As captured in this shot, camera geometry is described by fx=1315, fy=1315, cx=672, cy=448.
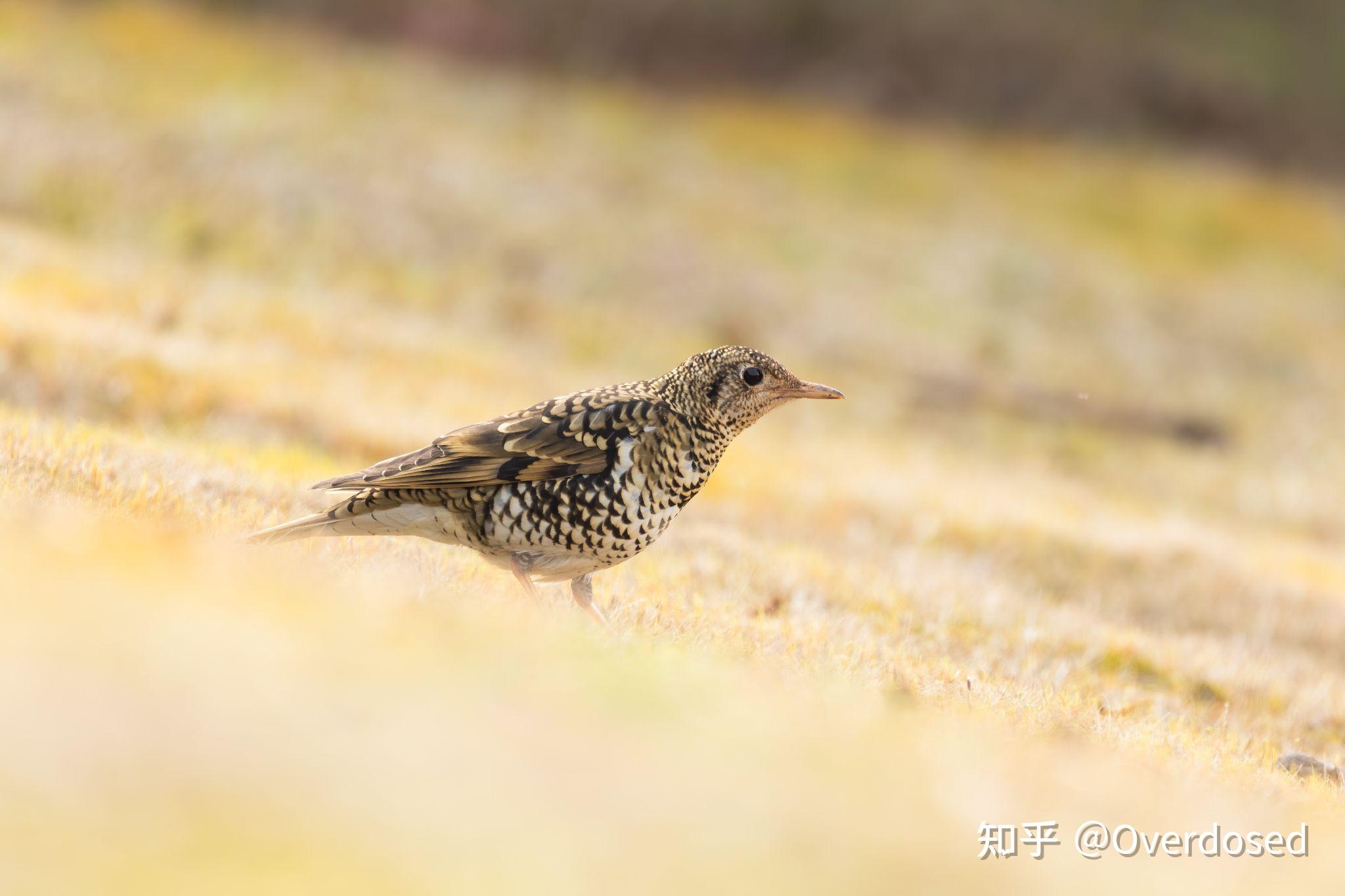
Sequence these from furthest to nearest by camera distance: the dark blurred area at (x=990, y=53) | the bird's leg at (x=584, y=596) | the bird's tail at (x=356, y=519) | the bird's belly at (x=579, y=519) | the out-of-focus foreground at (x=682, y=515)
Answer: the dark blurred area at (x=990, y=53) → the bird's leg at (x=584, y=596) → the bird's tail at (x=356, y=519) → the bird's belly at (x=579, y=519) → the out-of-focus foreground at (x=682, y=515)

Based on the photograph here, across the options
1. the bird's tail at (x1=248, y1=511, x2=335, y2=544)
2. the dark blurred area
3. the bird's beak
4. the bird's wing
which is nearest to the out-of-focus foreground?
the bird's tail at (x1=248, y1=511, x2=335, y2=544)

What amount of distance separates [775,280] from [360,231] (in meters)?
7.23

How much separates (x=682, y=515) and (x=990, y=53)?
2219cm

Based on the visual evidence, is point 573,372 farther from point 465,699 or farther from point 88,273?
point 465,699

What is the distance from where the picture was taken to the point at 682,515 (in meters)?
12.4

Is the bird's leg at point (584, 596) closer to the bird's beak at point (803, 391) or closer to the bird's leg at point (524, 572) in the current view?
the bird's leg at point (524, 572)

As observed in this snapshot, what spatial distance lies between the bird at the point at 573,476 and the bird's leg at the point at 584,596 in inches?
0.4

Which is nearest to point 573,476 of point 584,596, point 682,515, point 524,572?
point 524,572

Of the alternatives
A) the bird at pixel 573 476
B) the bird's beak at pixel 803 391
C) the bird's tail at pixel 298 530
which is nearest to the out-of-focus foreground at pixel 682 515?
the bird's tail at pixel 298 530

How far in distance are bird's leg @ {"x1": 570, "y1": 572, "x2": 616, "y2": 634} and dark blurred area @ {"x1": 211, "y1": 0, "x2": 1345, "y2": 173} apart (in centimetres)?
2363

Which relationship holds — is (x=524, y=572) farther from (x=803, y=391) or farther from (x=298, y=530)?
(x=803, y=391)

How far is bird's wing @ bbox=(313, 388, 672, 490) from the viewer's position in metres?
6.76

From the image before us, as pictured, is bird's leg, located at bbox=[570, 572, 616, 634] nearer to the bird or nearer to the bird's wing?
the bird

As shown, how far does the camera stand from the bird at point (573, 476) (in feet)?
21.7
